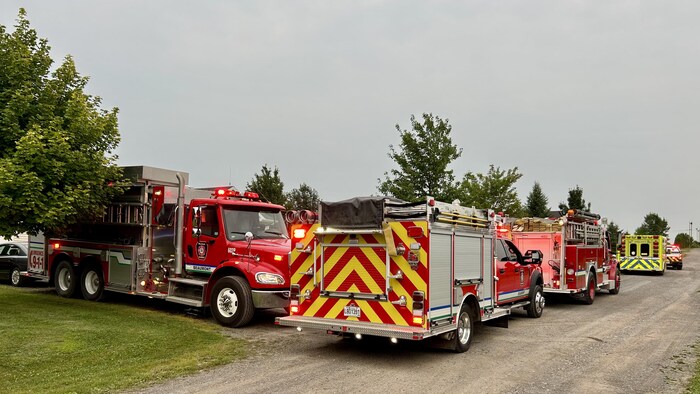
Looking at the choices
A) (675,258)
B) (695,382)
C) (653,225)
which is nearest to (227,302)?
(695,382)

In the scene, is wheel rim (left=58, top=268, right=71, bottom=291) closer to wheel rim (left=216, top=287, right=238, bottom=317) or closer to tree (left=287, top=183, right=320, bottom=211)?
wheel rim (left=216, top=287, right=238, bottom=317)

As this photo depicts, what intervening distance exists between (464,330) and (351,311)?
2.00 metres

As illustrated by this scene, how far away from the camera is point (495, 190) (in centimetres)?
2988

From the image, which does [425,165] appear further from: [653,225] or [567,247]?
[653,225]

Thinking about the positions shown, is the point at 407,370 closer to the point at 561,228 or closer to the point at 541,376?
the point at 541,376

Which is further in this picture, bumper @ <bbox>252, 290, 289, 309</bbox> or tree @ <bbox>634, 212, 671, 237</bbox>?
tree @ <bbox>634, 212, 671, 237</bbox>

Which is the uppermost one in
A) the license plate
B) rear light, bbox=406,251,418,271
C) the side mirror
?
rear light, bbox=406,251,418,271

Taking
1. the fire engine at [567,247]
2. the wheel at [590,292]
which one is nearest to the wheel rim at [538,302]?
the fire engine at [567,247]

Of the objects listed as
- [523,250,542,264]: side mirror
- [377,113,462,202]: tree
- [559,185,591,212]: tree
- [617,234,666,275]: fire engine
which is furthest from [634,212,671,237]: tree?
[523,250,542,264]: side mirror

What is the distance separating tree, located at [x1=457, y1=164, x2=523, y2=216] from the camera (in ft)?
96.2

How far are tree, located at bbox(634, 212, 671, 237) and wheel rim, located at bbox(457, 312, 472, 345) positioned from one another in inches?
3134

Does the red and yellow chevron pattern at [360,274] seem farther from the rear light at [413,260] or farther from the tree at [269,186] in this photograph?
the tree at [269,186]

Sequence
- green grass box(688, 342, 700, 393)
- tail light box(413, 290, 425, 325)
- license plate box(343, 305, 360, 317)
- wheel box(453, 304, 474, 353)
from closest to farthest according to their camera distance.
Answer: green grass box(688, 342, 700, 393)
tail light box(413, 290, 425, 325)
license plate box(343, 305, 360, 317)
wheel box(453, 304, 474, 353)

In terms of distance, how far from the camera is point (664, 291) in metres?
21.4
